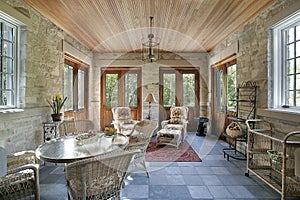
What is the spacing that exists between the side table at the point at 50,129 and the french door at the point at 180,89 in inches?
147

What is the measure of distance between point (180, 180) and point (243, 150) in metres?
1.89

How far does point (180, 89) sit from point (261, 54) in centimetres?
344

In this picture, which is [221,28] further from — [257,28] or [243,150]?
[243,150]

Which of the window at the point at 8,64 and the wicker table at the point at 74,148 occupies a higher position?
the window at the point at 8,64

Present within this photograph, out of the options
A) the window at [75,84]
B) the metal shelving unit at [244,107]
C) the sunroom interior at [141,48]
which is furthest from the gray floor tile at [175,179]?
the window at [75,84]

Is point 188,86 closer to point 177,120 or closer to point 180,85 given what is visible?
point 180,85

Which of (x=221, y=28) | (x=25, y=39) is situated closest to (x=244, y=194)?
(x=221, y=28)

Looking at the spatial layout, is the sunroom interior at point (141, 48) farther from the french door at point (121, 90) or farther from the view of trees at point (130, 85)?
the view of trees at point (130, 85)

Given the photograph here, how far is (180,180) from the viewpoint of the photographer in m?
2.91

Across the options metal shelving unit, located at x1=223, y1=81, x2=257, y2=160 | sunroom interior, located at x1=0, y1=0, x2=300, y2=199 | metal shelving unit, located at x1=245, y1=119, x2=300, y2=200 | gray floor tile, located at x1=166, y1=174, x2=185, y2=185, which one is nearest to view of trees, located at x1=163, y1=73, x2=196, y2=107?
sunroom interior, located at x1=0, y1=0, x2=300, y2=199

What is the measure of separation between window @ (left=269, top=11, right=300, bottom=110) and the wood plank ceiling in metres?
0.49

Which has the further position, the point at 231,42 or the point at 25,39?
the point at 231,42

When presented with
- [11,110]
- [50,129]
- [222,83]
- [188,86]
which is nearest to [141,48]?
[188,86]

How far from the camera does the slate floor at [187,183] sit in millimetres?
2469
